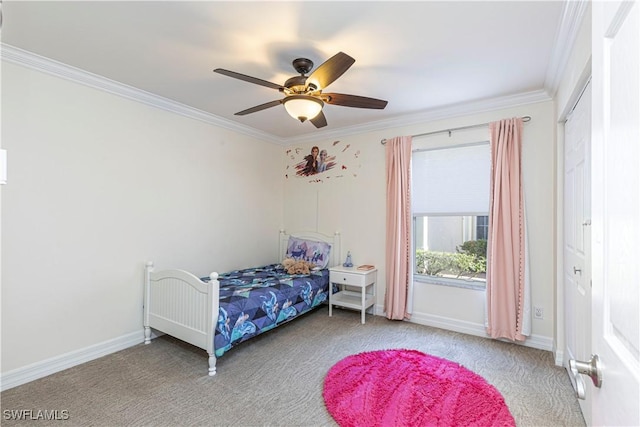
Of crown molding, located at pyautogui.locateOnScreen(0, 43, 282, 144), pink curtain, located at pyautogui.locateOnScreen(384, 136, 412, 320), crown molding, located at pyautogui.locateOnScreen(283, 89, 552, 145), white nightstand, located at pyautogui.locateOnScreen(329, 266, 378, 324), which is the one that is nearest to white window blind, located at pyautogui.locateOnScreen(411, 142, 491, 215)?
pink curtain, located at pyautogui.locateOnScreen(384, 136, 412, 320)

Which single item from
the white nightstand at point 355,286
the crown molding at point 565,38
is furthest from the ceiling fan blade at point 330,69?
the white nightstand at point 355,286

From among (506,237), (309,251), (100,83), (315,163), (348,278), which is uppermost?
(100,83)

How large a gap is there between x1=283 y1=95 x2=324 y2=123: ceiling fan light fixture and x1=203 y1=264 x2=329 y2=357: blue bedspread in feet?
5.56

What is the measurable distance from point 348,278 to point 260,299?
124 centimetres

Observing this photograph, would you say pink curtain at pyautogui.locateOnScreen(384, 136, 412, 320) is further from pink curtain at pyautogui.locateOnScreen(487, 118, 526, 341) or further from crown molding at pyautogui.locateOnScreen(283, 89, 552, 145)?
pink curtain at pyautogui.locateOnScreen(487, 118, 526, 341)

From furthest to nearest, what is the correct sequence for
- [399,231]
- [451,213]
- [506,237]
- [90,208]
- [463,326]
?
[399,231]
[451,213]
[463,326]
[506,237]
[90,208]

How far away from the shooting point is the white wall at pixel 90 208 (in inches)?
92.0

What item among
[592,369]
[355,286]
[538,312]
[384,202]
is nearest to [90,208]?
[355,286]

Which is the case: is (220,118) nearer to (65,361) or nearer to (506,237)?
(65,361)

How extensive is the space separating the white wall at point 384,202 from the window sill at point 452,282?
1.8 inches

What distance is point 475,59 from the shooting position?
2.41 m

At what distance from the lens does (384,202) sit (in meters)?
3.93

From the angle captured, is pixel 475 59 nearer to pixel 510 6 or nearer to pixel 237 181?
pixel 510 6

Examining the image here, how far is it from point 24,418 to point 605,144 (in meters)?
3.16
